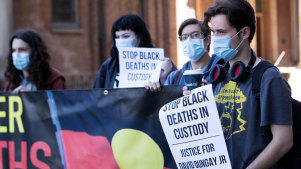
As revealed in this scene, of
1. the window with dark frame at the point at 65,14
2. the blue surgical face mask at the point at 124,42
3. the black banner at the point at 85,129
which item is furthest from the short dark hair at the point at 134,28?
the window with dark frame at the point at 65,14

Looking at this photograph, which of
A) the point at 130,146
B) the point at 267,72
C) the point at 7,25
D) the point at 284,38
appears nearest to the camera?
the point at 267,72

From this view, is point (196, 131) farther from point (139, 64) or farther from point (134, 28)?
point (134, 28)

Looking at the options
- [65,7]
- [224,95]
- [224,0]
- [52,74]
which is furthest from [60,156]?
[65,7]

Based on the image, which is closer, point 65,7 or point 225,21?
point 225,21

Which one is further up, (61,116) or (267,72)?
(267,72)

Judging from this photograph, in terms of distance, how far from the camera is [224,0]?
9.16ft

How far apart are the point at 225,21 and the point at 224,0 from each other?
0.13m

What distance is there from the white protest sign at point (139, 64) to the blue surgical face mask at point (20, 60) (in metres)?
1.12

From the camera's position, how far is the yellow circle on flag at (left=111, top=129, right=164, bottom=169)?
11.3 ft

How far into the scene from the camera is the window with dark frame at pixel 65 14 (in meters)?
19.2

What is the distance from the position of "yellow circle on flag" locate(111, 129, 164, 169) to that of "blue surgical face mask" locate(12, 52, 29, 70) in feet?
5.21

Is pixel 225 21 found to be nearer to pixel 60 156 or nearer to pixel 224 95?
pixel 224 95

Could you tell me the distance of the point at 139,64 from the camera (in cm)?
412

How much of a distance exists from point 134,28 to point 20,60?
121 centimetres
